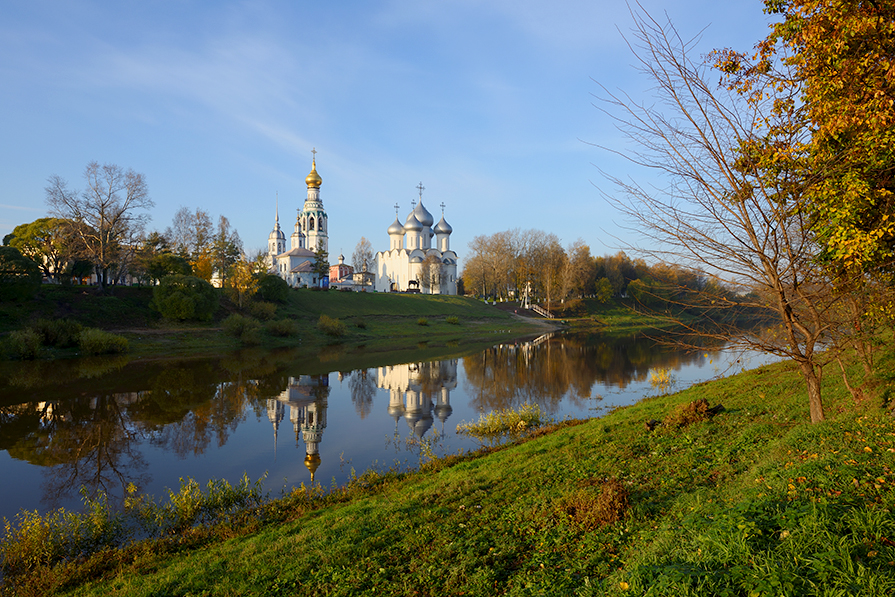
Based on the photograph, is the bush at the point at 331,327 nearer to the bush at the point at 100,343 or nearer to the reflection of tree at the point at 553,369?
the reflection of tree at the point at 553,369

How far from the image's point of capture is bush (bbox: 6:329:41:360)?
23.2 meters

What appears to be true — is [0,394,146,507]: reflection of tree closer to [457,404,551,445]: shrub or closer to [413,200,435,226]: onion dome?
[457,404,551,445]: shrub

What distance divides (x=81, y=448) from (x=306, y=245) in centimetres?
6968

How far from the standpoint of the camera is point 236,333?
109ft

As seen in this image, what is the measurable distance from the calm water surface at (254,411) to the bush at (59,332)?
2551 millimetres

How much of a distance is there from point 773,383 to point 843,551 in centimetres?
1062

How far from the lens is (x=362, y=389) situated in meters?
20.2

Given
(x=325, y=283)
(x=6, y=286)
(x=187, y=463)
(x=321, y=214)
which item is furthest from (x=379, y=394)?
(x=321, y=214)

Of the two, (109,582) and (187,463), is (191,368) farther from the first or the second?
(109,582)

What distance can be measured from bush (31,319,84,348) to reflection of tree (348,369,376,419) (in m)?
15.2

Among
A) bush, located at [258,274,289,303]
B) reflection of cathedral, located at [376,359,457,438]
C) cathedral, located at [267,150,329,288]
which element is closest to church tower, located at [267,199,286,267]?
cathedral, located at [267,150,329,288]

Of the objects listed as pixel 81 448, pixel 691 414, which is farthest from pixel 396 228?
pixel 691 414

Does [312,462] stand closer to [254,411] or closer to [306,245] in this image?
[254,411]

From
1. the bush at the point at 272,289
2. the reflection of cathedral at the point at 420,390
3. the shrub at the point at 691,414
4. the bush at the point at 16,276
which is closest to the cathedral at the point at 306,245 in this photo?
the bush at the point at 272,289
